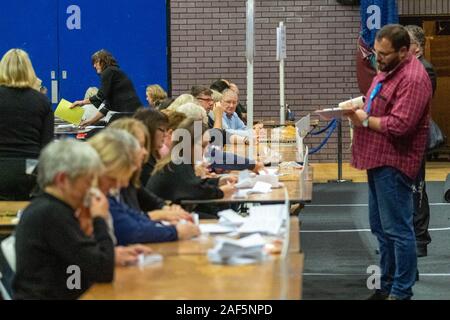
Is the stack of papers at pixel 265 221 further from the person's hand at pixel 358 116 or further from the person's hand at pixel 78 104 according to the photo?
the person's hand at pixel 78 104

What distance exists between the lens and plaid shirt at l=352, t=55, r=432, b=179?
6.47 metres

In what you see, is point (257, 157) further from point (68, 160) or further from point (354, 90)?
point (354, 90)

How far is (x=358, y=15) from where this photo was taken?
16422 millimetres

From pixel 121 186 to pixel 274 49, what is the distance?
1181 cm

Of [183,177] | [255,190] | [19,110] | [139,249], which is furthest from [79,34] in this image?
[139,249]

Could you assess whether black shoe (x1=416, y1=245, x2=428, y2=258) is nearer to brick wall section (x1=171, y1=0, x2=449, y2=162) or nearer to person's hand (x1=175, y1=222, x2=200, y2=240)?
person's hand (x1=175, y1=222, x2=200, y2=240)

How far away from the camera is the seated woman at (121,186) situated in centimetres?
462

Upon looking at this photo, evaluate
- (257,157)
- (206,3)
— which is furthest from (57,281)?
(206,3)

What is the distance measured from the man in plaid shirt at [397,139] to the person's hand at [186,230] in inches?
72.2

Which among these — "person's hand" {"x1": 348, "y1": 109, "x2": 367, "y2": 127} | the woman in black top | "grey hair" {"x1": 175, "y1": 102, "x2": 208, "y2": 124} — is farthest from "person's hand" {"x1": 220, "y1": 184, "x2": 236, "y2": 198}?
the woman in black top

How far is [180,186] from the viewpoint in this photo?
6.80 metres

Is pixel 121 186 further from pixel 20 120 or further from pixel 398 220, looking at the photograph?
pixel 20 120

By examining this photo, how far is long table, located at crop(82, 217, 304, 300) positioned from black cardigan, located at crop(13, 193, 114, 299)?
0.41 ft
